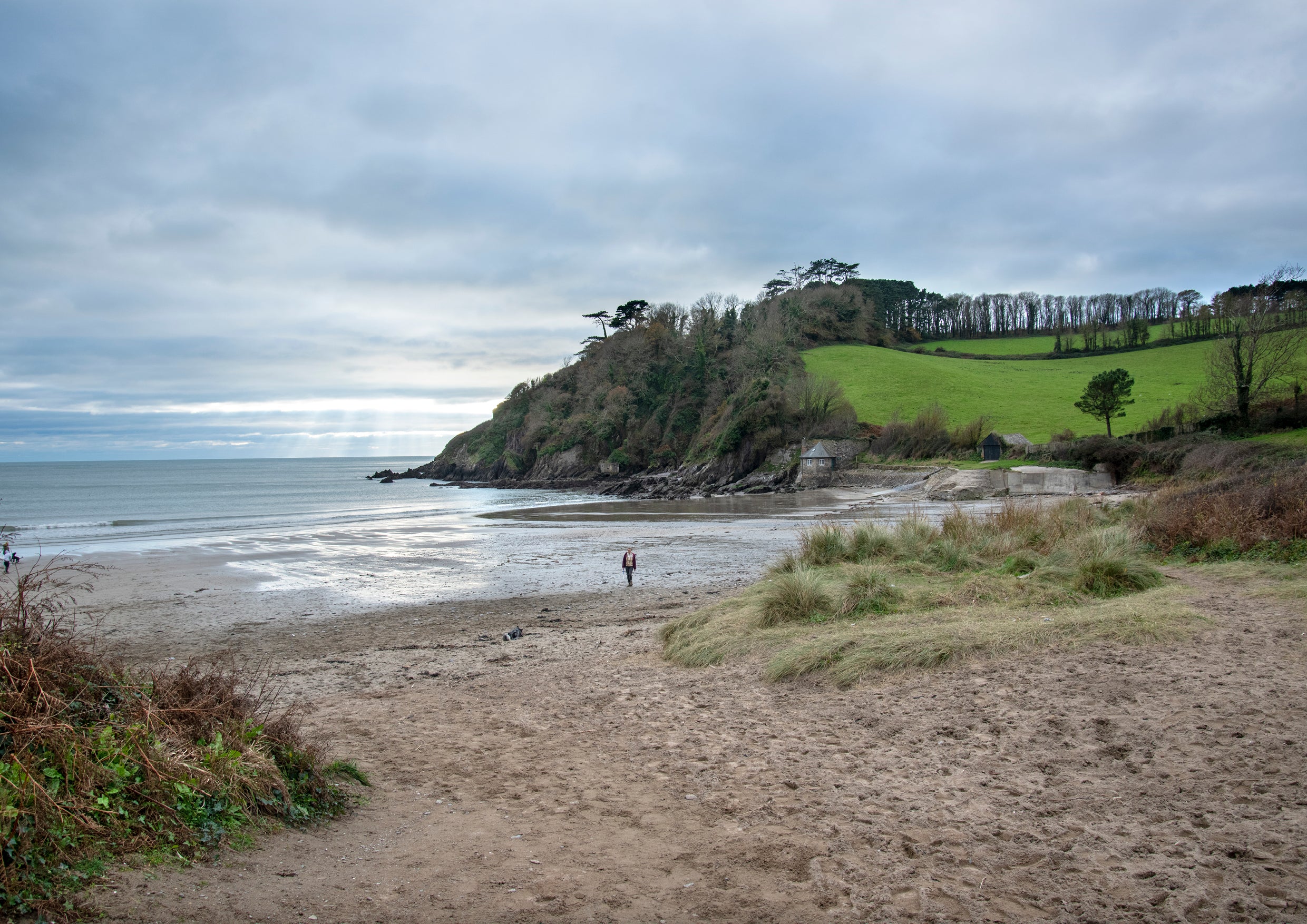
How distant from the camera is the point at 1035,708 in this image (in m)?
5.80

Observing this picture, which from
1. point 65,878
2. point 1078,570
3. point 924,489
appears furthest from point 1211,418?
point 65,878

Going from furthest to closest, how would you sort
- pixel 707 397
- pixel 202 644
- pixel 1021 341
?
1. pixel 1021 341
2. pixel 707 397
3. pixel 202 644

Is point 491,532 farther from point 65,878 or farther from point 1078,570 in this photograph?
point 65,878

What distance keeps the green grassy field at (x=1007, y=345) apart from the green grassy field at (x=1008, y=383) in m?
5.76

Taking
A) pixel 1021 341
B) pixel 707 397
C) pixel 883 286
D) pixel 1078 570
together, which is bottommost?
pixel 1078 570

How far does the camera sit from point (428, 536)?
2877 cm

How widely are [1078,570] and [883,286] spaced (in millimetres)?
104463

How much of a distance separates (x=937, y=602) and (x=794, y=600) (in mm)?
1834

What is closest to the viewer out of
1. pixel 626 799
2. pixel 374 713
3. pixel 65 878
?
pixel 65 878

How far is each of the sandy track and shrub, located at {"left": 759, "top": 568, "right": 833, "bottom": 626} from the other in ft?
4.95

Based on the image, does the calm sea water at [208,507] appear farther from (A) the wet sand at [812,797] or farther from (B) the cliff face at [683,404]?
(A) the wet sand at [812,797]

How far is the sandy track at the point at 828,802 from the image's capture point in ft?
11.3

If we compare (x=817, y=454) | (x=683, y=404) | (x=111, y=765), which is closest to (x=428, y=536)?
(x=111, y=765)

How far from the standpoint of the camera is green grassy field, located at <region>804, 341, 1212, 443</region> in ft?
179
